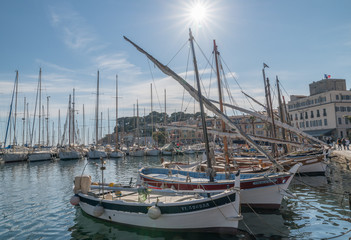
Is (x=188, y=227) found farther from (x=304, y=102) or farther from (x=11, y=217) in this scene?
(x=304, y=102)

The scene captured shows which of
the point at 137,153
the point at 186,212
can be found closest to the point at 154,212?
the point at 186,212

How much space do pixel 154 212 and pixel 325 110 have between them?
72056 mm

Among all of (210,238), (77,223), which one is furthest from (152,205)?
(77,223)

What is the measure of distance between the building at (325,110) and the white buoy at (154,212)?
64.7 meters

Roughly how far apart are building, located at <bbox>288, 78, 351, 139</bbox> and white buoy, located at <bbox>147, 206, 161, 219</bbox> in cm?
6466

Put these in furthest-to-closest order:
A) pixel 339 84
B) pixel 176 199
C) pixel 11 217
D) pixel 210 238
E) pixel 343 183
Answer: pixel 339 84, pixel 343 183, pixel 11 217, pixel 176 199, pixel 210 238

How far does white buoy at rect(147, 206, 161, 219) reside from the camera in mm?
11519

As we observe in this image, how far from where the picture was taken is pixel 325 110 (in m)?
68.2

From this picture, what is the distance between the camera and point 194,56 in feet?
50.3

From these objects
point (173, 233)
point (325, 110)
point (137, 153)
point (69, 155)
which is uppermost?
point (325, 110)

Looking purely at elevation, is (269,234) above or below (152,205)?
below

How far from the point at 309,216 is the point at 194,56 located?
12161mm

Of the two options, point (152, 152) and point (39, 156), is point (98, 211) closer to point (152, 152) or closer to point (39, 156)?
point (39, 156)

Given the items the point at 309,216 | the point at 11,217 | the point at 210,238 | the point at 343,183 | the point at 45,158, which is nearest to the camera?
the point at 210,238
